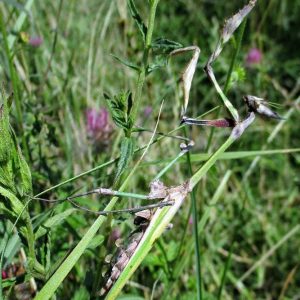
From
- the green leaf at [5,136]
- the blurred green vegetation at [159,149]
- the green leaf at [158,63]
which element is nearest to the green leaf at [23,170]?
the green leaf at [5,136]

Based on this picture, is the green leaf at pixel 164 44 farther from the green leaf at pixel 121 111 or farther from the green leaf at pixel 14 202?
the green leaf at pixel 14 202

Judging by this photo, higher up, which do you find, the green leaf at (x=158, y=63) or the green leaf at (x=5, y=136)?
the green leaf at (x=158, y=63)

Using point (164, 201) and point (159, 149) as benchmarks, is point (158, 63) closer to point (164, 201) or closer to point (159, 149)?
point (164, 201)

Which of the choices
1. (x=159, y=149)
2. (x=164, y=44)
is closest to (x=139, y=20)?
(x=164, y=44)

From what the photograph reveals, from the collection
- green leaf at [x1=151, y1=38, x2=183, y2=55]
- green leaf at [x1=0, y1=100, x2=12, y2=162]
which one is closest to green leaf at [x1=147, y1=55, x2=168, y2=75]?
green leaf at [x1=151, y1=38, x2=183, y2=55]

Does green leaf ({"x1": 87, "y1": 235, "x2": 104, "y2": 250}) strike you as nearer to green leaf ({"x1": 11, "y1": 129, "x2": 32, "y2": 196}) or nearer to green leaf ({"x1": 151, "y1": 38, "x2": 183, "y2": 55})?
green leaf ({"x1": 11, "y1": 129, "x2": 32, "y2": 196})
